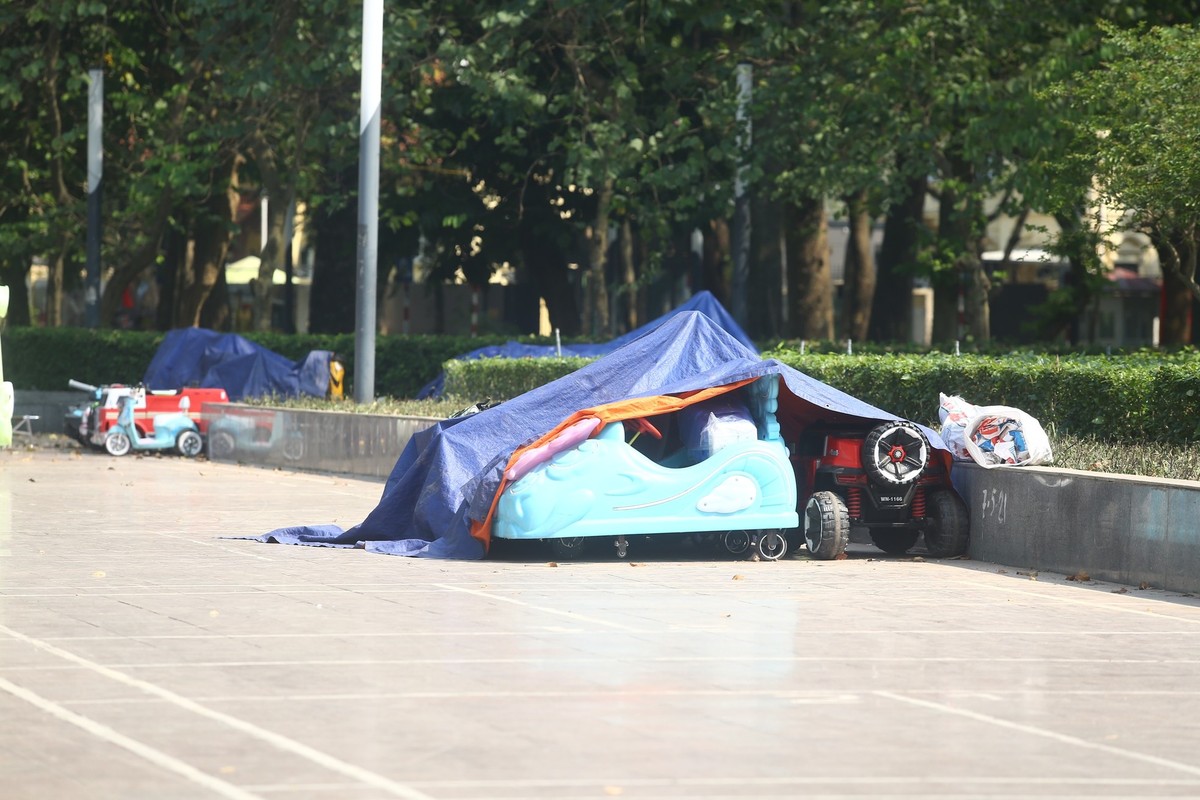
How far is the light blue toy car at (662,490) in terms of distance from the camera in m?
13.8

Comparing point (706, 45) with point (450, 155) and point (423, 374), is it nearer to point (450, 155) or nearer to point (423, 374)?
point (450, 155)

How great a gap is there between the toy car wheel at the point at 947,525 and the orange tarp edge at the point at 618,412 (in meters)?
1.66

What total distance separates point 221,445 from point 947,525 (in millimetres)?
14312

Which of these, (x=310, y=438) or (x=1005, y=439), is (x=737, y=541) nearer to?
(x=1005, y=439)

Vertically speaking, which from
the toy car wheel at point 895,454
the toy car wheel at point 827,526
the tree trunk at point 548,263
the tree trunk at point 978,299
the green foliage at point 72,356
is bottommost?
the toy car wheel at point 827,526

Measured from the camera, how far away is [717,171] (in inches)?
1227

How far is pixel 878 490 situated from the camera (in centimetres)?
1430

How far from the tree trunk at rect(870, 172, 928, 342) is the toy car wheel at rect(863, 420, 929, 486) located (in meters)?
20.7

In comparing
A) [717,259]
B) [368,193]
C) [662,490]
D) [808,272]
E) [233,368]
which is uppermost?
[717,259]

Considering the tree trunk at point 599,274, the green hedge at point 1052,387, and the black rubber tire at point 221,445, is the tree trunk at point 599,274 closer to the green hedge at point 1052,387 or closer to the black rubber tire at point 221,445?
the black rubber tire at point 221,445

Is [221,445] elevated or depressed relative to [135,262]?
depressed

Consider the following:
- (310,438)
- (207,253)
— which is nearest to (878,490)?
(310,438)

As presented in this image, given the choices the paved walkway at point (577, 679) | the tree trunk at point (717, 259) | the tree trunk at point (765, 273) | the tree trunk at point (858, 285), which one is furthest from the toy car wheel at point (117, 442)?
the tree trunk at point (717, 259)

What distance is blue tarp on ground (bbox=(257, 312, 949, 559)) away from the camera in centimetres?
1444
